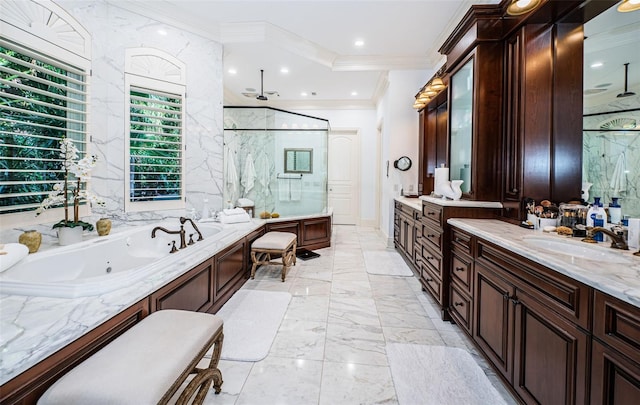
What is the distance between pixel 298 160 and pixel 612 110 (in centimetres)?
414

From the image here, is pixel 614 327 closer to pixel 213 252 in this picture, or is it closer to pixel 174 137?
pixel 213 252

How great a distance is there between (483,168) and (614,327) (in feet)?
5.25

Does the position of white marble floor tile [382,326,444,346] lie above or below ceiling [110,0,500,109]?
below

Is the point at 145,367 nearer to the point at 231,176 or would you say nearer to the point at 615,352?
the point at 615,352

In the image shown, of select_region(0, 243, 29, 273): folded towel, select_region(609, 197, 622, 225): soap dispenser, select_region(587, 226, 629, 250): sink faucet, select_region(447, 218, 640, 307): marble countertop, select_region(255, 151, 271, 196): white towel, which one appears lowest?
select_region(0, 243, 29, 273): folded towel

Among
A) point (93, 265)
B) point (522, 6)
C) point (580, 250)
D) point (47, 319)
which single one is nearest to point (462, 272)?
point (580, 250)

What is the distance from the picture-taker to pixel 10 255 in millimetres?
1572

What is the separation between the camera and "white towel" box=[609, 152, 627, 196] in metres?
1.53

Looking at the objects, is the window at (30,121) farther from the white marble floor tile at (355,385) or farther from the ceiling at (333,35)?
the white marble floor tile at (355,385)

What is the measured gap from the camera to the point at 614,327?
92 centimetres

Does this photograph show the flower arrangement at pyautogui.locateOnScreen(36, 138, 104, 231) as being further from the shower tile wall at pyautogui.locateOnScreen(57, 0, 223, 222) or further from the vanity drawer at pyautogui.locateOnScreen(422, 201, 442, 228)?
the vanity drawer at pyautogui.locateOnScreen(422, 201, 442, 228)

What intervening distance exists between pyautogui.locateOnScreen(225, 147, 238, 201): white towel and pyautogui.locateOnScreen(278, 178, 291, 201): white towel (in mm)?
725

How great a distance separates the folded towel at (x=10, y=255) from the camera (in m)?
1.51

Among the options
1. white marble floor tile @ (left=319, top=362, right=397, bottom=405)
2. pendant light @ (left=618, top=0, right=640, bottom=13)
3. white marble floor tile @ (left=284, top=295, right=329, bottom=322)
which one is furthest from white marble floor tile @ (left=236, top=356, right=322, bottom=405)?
pendant light @ (left=618, top=0, right=640, bottom=13)
